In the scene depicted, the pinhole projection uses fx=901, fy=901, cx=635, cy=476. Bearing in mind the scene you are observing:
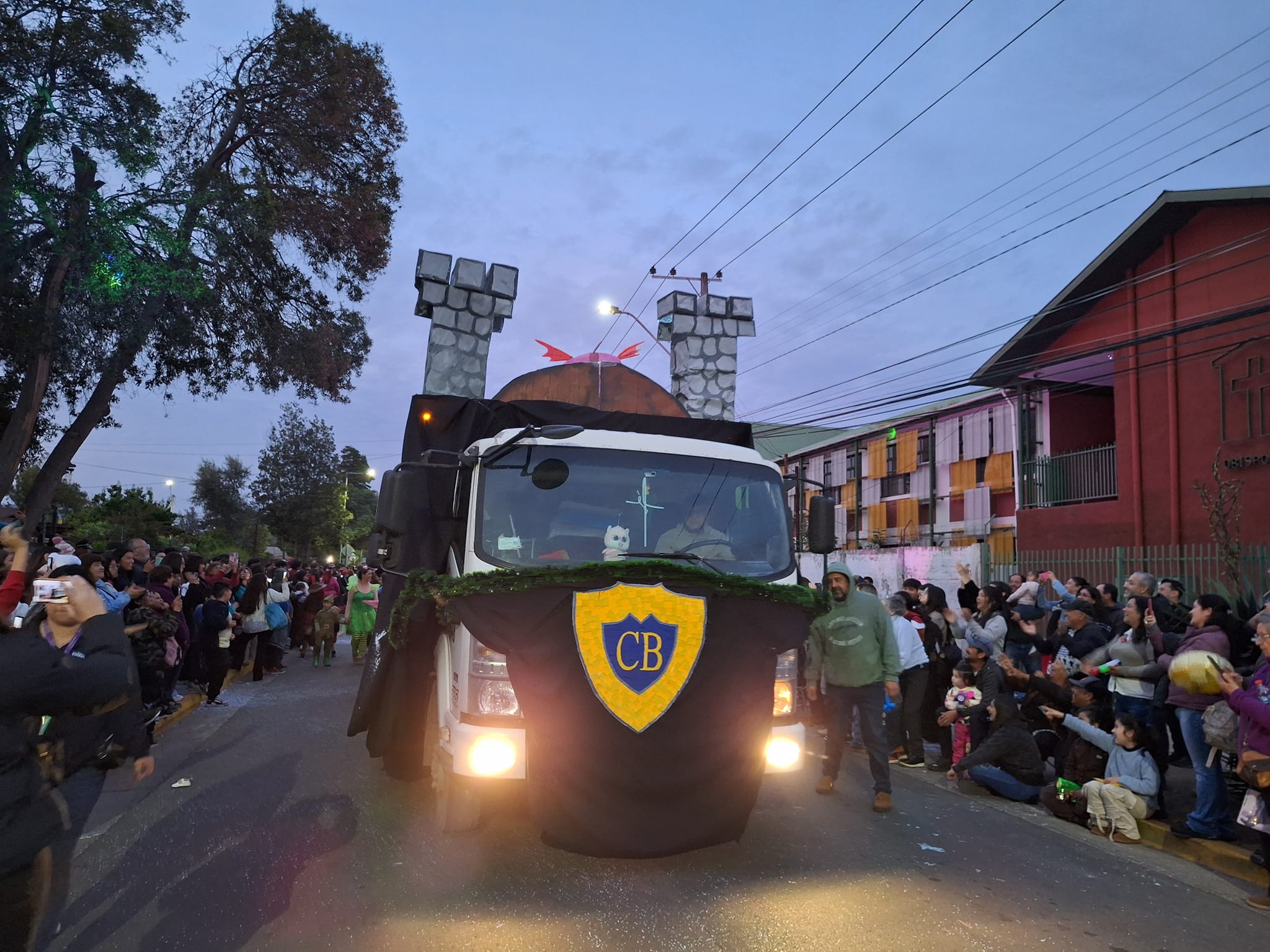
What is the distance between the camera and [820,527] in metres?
6.28

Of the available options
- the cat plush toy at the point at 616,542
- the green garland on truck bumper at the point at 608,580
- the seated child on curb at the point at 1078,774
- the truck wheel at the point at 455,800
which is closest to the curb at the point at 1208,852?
the seated child on curb at the point at 1078,774

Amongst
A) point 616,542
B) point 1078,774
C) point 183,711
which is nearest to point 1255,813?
point 1078,774

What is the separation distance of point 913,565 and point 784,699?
1519 cm

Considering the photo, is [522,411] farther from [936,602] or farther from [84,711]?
[936,602]

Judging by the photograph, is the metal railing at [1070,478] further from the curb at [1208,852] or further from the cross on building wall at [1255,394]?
the curb at [1208,852]

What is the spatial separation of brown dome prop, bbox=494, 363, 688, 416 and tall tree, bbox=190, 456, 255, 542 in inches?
1802

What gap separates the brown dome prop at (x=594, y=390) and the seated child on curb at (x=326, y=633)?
435 inches

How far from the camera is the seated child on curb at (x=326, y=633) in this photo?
17.2 metres

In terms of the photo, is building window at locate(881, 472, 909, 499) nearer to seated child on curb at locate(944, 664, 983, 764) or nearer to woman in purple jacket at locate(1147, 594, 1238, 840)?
seated child on curb at locate(944, 664, 983, 764)

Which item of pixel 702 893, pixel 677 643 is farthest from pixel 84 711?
pixel 702 893

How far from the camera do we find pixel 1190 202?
1662 cm

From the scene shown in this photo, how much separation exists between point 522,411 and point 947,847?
404 cm

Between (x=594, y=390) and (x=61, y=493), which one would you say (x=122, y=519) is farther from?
(x=594, y=390)

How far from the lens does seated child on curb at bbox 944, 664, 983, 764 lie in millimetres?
8062
